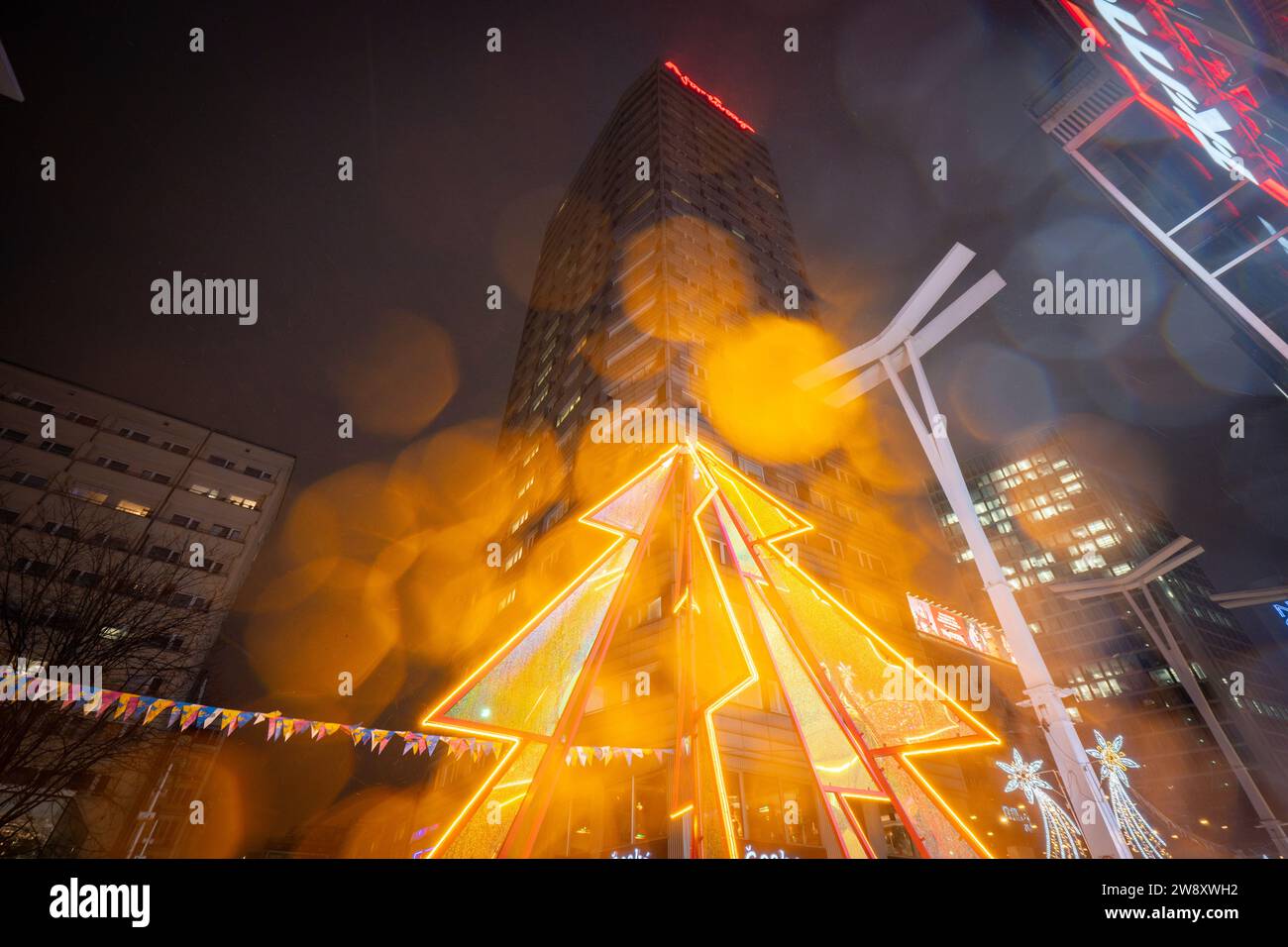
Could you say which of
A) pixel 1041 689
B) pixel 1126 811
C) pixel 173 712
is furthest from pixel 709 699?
pixel 1126 811

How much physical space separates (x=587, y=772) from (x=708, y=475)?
51.0 feet

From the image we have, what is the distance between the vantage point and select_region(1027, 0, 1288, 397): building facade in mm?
14102

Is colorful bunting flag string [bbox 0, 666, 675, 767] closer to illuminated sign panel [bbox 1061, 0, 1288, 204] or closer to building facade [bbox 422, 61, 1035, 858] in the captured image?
building facade [bbox 422, 61, 1035, 858]

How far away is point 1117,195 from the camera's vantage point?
22.8 meters

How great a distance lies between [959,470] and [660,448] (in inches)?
610

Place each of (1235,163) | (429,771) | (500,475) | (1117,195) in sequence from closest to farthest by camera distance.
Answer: (1235,163), (1117,195), (429,771), (500,475)

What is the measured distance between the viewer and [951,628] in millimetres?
→ 28594

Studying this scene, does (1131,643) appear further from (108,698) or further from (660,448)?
(108,698)

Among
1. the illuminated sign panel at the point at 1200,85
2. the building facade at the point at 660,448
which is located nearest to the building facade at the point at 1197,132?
the illuminated sign panel at the point at 1200,85

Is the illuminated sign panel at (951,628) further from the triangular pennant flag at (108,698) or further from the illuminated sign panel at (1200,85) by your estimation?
the triangular pennant flag at (108,698)
